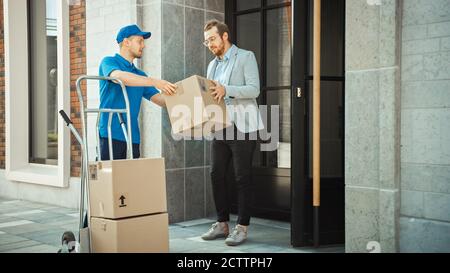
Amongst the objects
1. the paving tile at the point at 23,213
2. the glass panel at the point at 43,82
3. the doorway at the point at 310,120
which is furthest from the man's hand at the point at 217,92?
the glass panel at the point at 43,82

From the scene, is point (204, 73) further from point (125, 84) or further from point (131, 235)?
point (131, 235)

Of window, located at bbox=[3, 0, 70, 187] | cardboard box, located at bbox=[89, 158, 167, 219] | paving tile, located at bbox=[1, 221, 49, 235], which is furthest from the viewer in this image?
window, located at bbox=[3, 0, 70, 187]

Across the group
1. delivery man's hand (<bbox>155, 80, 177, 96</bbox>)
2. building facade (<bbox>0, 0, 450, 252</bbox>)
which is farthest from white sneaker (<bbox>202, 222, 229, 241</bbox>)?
delivery man's hand (<bbox>155, 80, 177, 96</bbox>)

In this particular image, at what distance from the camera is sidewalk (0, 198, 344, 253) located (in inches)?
175

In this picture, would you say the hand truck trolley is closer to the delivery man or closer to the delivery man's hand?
the delivery man

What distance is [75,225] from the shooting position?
550cm

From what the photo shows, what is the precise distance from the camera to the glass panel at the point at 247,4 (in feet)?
18.5

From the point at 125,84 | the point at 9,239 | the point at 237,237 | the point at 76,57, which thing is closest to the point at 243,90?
the point at 125,84

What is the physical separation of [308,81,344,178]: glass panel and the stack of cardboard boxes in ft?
5.04

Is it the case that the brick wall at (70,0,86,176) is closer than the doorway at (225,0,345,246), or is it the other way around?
the doorway at (225,0,345,246)

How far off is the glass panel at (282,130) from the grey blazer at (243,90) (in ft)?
3.52

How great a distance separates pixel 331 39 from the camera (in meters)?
4.67

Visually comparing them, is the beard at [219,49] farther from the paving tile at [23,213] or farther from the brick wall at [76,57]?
the paving tile at [23,213]

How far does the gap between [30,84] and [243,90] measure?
4237 mm
